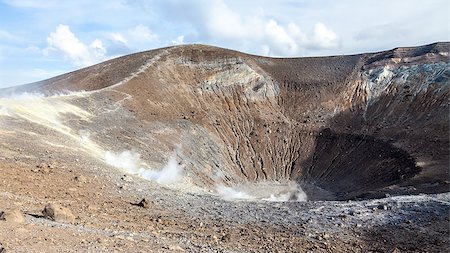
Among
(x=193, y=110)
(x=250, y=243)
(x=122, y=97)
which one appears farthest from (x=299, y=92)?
(x=250, y=243)

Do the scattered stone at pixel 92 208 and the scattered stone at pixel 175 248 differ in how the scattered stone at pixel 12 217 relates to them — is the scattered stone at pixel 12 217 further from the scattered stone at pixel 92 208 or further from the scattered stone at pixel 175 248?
the scattered stone at pixel 175 248

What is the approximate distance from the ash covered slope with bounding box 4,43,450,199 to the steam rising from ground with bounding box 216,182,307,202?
90cm

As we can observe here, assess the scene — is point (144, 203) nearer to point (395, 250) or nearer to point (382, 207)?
point (395, 250)

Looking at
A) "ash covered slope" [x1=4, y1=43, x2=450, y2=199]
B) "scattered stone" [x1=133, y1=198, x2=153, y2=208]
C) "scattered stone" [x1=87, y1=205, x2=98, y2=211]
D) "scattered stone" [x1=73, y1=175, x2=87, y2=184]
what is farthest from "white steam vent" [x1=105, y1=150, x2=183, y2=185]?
"scattered stone" [x1=87, y1=205, x2=98, y2=211]

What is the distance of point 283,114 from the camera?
154 feet

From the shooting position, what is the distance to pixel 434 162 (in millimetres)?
31000

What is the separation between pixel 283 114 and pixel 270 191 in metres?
13.0

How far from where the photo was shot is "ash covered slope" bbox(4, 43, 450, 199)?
33.7 m

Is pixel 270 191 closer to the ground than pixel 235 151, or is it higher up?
closer to the ground

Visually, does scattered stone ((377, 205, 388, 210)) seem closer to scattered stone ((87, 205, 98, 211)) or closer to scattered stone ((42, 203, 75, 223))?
scattered stone ((87, 205, 98, 211))

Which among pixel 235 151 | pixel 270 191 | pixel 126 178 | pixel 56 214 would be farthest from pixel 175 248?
pixel 235 151

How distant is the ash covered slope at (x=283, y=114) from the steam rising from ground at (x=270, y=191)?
903 mm

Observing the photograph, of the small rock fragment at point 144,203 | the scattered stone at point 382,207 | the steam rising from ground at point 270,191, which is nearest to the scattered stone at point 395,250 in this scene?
the scattered stone at point 382,207

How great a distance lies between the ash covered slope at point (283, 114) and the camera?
1325 inches
